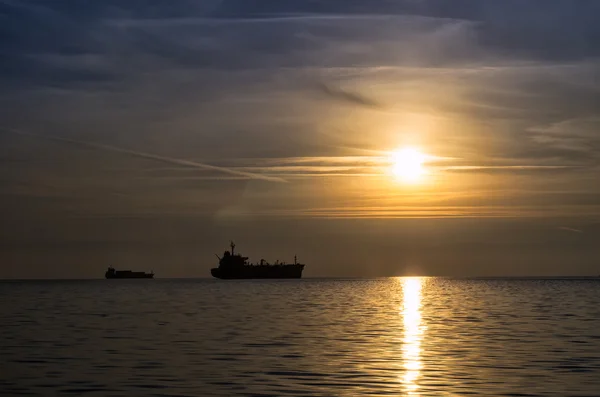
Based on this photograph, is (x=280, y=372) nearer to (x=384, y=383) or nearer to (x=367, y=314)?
(x=384, y=383)

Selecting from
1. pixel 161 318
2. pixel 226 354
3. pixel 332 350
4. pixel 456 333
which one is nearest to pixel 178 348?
pixel 226 354

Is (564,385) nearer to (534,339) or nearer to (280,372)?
(280,372)

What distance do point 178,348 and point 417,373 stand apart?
17.4 m

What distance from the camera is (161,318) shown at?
84312 millimetres

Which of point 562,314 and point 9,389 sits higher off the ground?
point 562,314

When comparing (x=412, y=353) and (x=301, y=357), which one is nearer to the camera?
(x=301, y=357)

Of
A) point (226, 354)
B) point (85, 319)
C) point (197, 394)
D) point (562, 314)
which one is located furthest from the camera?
point (562, 314)

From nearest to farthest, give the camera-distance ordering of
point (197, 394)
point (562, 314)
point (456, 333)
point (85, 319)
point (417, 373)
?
point (197, 394)
point (417, 373)
point (456, 333)
point (85, 319)
point (562, 314)

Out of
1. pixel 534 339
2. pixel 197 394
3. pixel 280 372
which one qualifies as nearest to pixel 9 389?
pixel 197 394

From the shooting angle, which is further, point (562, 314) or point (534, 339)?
point (562, 314)

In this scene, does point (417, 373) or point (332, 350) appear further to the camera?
point (332, 350)

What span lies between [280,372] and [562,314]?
54802 millimetres

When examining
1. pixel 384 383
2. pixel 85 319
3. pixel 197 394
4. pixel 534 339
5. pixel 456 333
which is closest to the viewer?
pixel 197 394

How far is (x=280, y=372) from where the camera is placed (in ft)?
137
